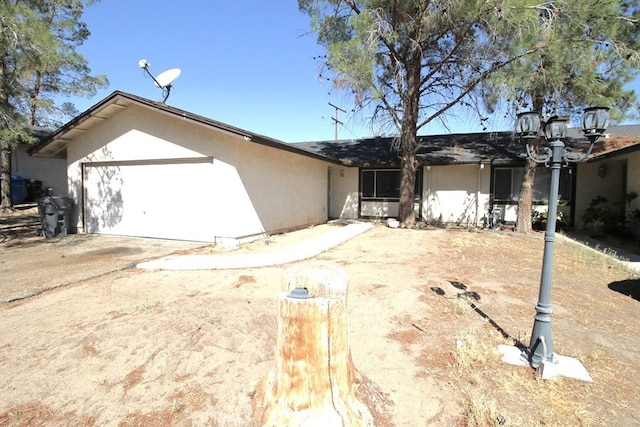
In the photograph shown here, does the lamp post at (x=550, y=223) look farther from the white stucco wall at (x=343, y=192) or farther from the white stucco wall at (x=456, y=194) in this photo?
the white stucco wall at (x=343, y=192)

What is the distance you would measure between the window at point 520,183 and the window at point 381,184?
298 centimetres

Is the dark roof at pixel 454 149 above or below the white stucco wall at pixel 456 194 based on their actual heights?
above

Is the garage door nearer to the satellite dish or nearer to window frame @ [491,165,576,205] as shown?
the satellite dish

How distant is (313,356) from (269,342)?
5.99ft

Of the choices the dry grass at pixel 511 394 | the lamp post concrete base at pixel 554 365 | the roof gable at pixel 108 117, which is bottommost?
the dry grass at pixel 511 394

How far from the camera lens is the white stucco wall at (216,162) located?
29.5 ft

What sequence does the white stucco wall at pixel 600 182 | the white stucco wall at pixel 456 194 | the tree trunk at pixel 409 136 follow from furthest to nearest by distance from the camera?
the white stucco wall at pixel 456 194
the white stucco wall at pixel 600 182
the tree trunk at pixel 409 136

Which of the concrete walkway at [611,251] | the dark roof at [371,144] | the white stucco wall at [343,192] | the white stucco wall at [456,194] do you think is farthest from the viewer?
the white stucco wall at [343,192]

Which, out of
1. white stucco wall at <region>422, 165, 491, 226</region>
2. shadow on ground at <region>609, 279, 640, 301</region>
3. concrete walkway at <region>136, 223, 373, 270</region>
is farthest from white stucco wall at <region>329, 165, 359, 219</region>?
shadow on ground at <region>609, 279, 640, 301</region>

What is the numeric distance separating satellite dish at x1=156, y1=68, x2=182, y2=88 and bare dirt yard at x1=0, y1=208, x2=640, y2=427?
546 cm

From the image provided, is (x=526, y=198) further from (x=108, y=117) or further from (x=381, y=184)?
(x=108, y=117)

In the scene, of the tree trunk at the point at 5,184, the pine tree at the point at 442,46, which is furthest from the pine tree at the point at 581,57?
the tree trunk at the point at 5,184

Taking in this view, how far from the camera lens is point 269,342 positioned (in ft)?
12.2

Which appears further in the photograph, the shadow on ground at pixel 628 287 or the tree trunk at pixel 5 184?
the tree trunk at pixel 5 184
